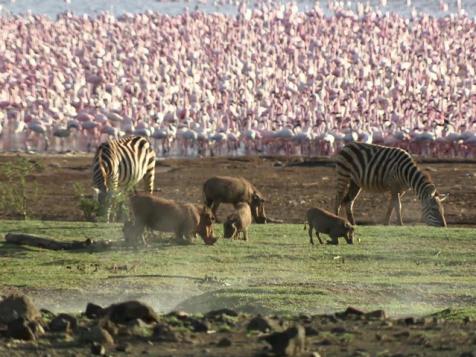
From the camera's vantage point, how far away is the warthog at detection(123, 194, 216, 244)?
1419 cm

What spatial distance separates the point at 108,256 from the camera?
1353cm

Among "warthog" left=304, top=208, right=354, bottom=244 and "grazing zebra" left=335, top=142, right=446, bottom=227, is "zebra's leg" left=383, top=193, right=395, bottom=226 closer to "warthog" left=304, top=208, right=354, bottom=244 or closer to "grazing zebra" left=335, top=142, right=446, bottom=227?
"grazing zebra" left=335, top=142, right=446, bottom=227

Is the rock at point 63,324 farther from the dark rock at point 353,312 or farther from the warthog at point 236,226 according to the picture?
the warthog at point 236,226

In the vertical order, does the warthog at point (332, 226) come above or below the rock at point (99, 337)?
above

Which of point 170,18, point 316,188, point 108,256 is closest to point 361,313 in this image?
point 108,256

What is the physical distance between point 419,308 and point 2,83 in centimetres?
3733

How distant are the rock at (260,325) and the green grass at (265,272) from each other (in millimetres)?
2002

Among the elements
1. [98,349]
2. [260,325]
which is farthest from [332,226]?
[98,349]

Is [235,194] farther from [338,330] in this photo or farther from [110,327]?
[110,327]

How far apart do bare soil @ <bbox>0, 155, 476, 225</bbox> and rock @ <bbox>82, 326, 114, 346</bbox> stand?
12.3m

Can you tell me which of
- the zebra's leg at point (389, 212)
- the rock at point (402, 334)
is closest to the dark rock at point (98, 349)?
the rock at point (402, 334)

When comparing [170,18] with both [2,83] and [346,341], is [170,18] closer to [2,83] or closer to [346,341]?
[2,83]

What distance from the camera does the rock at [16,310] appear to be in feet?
26.5

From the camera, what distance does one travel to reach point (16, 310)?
8164 mm
